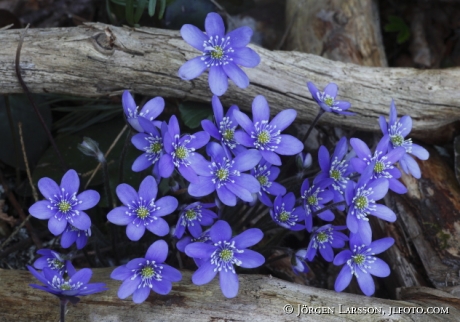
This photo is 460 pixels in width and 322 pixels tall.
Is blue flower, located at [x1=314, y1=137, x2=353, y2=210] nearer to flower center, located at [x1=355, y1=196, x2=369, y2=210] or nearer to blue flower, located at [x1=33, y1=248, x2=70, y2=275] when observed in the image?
flower center, located at [x1=355, y1=196, x2=369, y2=210]

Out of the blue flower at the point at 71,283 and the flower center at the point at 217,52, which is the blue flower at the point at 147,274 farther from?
the flower center at the point at 217,52

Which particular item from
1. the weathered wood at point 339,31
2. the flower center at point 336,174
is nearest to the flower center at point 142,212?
the flower center at point 336,174

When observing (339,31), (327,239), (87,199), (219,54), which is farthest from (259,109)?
(339,31)

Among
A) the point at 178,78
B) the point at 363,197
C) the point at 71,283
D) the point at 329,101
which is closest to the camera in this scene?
the point at 71,283

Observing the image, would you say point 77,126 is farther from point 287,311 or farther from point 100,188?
point 287,311

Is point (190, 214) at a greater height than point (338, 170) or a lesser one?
lesser

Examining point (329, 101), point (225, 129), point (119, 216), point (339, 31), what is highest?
point (339, 31)

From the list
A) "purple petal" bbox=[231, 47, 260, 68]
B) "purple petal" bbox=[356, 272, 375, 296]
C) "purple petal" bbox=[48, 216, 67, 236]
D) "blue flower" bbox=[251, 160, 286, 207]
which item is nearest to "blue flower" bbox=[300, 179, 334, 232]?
"blue flower" bbox=[251, 160, 286, 207]

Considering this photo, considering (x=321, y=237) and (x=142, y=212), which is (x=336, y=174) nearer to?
(x=321, y=237)
